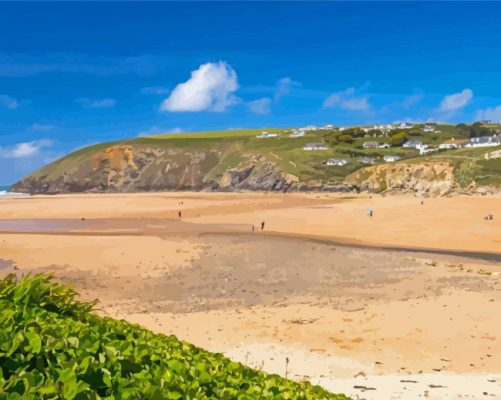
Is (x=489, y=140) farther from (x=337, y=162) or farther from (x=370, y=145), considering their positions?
(x=337, y=162)

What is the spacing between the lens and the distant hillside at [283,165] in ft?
368

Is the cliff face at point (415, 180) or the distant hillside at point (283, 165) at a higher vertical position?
the distant hillside at point (283, 165)

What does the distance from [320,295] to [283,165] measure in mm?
131218

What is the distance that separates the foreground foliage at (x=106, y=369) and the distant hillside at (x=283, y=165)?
10180 cm

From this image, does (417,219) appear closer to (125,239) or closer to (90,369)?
(125,239)

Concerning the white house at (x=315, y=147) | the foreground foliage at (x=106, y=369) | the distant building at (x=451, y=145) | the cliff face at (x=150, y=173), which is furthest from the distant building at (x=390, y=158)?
the foreground foliage at (x=106, y=369)

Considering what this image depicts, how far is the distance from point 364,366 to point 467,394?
9.07ft

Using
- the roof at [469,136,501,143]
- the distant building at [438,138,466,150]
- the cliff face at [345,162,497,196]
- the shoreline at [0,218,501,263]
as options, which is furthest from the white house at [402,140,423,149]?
the shoreline at [0,218,501,263]

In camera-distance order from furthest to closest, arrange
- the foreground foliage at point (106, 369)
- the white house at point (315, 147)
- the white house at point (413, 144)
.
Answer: the white house at point (315, 147) < the white house at point (413, 144) < the foreground foliage at point (106, 369)

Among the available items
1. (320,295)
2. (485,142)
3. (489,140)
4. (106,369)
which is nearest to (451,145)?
(485,142)

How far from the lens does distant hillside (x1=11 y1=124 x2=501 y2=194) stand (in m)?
112

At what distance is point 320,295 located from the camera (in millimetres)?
19406

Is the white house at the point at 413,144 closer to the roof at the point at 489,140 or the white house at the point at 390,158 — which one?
the roof at the point at 489,140

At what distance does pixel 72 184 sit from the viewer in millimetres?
173250
